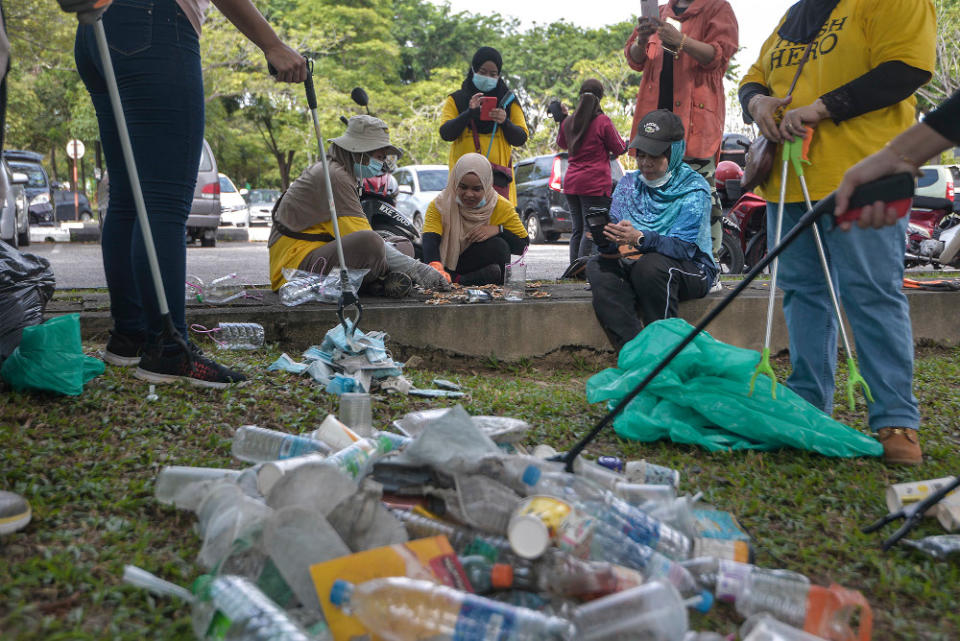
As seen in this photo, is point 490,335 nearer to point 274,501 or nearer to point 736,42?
point 736,42

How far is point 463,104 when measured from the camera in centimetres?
700

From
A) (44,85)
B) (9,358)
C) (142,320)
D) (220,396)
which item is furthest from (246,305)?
(44,85)

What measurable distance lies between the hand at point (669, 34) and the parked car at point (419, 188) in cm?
964

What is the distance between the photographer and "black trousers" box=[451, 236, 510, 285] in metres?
6.14

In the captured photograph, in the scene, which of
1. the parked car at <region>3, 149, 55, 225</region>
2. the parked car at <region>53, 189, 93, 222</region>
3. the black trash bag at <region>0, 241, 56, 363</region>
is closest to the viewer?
the black trash bag at <region>0, 241, 56, 363</region>

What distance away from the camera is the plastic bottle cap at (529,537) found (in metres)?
1.72

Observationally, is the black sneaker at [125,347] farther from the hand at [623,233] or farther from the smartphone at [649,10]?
the smartphone at [649,10]

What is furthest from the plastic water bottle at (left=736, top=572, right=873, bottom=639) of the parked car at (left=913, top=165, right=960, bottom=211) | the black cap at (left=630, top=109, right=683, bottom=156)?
the parked car at (left=913, top=165, right=960, bottom=211)

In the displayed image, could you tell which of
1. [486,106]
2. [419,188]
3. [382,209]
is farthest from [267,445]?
[419,188]

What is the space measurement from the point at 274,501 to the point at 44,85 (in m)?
36.3

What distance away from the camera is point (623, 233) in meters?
4.68

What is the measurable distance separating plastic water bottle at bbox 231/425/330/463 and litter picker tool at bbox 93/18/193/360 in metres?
0.66

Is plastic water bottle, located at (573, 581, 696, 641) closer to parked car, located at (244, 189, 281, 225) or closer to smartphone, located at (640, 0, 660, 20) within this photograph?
smartphone, located at (640, 0, 660, 20)

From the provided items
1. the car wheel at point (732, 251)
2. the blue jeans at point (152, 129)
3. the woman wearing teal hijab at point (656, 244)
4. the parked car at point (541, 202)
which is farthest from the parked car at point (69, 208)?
the blue jeans at point (152, 129)
